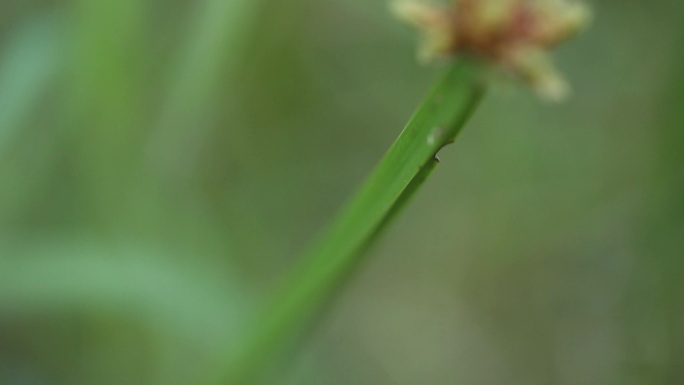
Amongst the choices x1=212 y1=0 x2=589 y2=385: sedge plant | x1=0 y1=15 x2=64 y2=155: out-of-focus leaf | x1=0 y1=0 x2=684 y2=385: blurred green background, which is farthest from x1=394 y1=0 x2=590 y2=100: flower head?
x1=0 y1=15 x2=64 y2=155: out-of-focus leaf

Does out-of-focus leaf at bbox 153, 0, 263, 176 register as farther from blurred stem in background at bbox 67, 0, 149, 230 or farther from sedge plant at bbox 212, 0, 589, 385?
sedge plant at bbox 212, 0, 589, 385

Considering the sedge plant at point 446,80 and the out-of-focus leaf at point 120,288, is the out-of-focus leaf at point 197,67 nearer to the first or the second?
the out-of-focus leaf at point 120,288


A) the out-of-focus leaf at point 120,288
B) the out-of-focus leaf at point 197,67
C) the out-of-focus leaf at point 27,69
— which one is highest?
the out-of-focus leaf at point 197,67

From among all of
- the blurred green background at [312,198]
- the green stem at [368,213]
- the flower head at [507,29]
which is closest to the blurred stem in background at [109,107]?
the blurred green background at [312,198]

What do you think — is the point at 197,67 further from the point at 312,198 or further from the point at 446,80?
the point at 446,80

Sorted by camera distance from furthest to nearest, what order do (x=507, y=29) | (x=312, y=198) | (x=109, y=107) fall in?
(x=312, y=198) → (x=109, y=107) → (x=507, y=29)

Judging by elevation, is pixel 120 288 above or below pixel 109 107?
below

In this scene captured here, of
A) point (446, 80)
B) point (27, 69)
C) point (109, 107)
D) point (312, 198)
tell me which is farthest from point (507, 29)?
point (312, 198)
